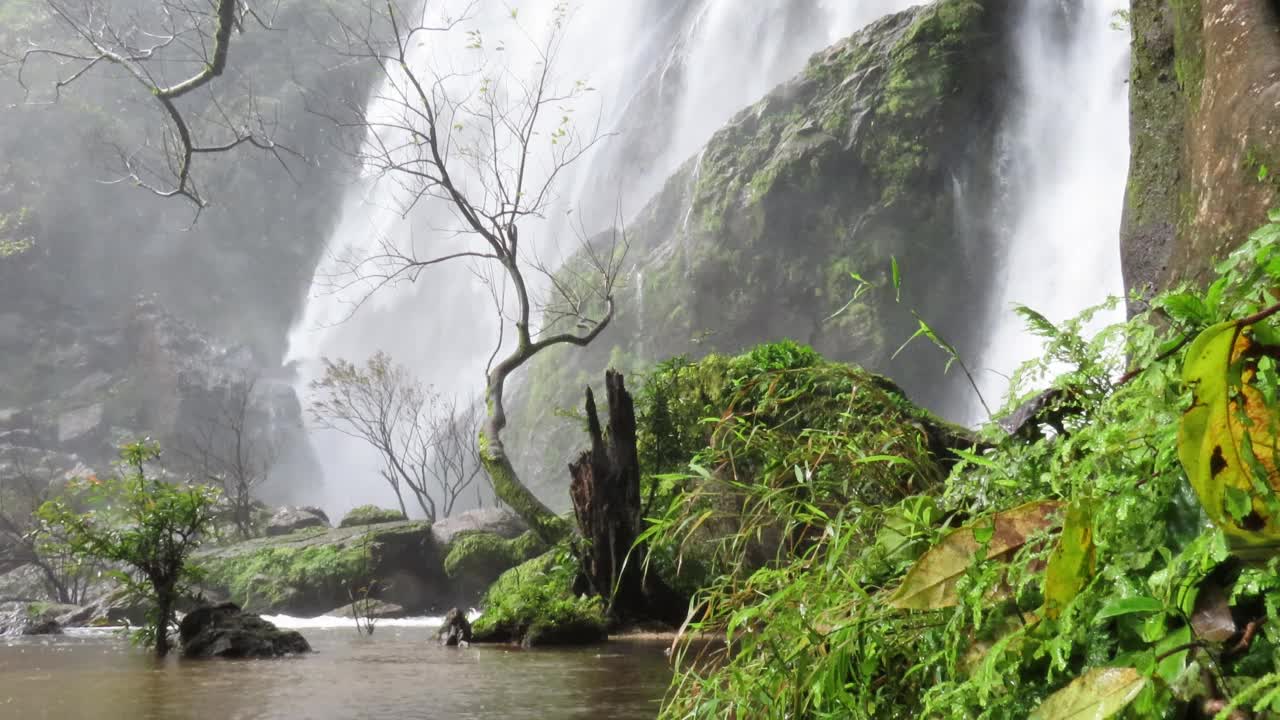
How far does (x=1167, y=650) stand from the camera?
0.54m

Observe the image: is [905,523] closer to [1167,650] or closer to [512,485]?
[1167,650]

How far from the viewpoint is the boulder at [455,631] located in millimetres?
6395

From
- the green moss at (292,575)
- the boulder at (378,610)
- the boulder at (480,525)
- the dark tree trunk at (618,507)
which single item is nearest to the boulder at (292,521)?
the green moss at (292,575)

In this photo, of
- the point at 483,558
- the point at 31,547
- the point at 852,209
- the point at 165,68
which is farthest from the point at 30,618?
the point at 165,68

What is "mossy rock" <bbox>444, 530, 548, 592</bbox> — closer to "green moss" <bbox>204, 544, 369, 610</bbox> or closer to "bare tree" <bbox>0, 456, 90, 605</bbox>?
"green moss" <bbox>204, 544, 369, 610</bbox>

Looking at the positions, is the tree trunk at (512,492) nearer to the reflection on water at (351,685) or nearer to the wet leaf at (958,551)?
the reflection on water at (351,685)

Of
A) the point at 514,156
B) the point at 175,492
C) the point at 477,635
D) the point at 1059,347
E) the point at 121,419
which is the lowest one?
the point at 477,635

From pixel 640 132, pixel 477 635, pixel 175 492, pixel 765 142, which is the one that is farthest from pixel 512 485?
pixel 640 132

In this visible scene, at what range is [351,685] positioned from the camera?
3633mm

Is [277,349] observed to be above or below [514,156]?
below

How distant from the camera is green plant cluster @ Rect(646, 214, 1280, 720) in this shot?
539 millimetres

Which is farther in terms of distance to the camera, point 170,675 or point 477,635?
point 477,635

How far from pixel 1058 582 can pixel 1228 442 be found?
16cm

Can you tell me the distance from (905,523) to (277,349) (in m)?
48.7
